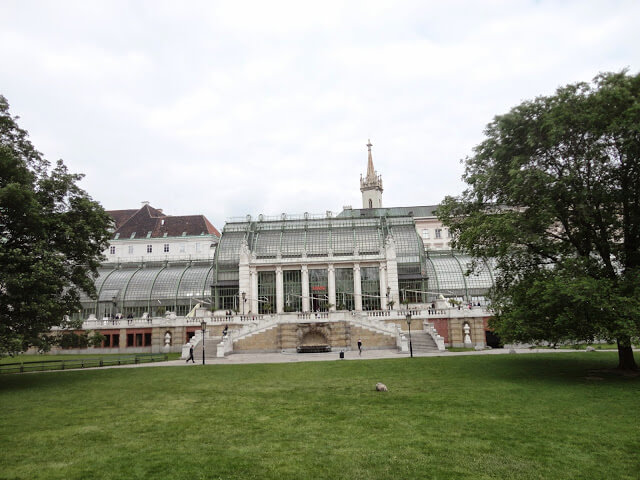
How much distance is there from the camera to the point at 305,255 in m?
65.6

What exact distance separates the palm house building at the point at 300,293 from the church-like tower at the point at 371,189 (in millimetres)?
49731

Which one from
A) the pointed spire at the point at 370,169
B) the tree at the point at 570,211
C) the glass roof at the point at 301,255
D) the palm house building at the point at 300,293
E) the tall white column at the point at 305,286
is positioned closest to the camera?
the tree at the point at 570,211

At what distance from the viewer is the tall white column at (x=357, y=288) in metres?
63.5

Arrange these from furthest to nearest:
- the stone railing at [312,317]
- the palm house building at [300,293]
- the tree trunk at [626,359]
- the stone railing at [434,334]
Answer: the stone railing at [312,317] < the palm house building at [300,293] < the stone railing at [434,334] < the tree trunk at [626,359]

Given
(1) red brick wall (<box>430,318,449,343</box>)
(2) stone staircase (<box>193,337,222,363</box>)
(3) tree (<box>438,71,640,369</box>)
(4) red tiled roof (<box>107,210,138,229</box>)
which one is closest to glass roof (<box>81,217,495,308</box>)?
(1) red brick wall (<box>430,318,449,343</box>)

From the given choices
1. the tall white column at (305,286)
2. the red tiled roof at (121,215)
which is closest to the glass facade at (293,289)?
the tall white column at (305,286)

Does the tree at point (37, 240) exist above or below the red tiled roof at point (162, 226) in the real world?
below

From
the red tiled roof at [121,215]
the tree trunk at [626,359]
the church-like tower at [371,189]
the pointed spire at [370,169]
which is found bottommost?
the tree trunk at [626,359]

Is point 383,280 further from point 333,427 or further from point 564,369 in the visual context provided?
point 333,427

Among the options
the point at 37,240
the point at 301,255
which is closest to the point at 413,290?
the point at 301,255

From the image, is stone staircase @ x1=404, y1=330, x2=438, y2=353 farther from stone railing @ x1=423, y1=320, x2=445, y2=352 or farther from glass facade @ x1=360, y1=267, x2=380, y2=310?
glass facade @ x1=360, y1=267, x2=380, y2=310

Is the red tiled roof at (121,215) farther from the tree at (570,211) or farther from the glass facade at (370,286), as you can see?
the tree at (570,211)

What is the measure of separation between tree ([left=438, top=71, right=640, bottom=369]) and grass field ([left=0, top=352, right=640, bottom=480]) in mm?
3228

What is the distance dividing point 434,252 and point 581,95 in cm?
5057
